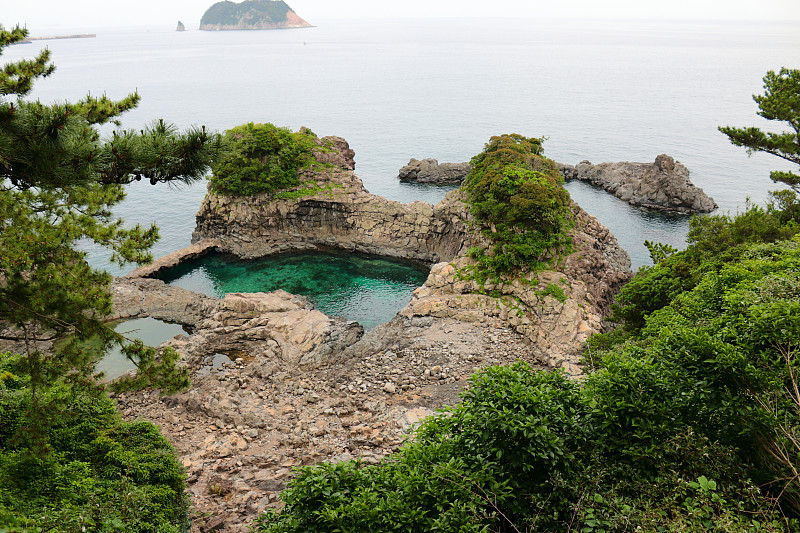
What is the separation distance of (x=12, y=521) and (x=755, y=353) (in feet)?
38.9

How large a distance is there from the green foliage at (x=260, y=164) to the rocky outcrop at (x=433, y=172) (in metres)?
22.4

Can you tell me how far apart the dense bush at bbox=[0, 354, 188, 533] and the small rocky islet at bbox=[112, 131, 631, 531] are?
2.73 m

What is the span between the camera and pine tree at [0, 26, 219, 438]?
9.24 metres

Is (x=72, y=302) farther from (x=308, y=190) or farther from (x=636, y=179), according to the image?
(x=636, y=179)

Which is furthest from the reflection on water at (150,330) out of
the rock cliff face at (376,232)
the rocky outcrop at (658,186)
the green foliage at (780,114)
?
the rocky outcrop at (658,186)

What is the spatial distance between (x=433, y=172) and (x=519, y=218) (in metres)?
36.7

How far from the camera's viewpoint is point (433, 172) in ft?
221

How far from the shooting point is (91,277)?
1348 centimetres

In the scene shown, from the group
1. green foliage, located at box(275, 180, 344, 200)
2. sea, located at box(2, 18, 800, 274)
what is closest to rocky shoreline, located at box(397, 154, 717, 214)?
sea, located at box(2, 18, 800, 274)

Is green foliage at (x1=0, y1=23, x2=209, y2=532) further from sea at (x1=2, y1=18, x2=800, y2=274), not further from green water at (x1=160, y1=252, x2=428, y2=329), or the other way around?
sea at (x1=2, y1=18, x2=800, y2=274)

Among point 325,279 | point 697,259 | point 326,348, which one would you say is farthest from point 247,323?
point 697,259

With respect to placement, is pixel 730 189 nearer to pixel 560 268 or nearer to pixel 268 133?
pixel 560 268

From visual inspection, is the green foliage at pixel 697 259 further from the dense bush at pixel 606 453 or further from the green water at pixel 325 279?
the green water at pixel 325 279

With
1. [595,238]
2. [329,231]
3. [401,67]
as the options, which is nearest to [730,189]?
[595,238]
